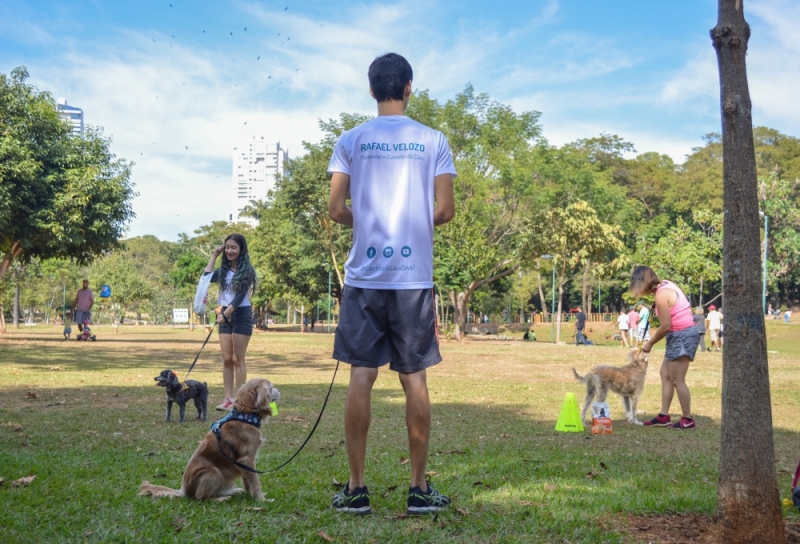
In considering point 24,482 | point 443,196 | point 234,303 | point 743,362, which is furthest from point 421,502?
point 234,303

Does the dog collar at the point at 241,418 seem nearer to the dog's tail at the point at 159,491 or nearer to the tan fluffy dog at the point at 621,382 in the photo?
the dog's tail at the point at 159,491

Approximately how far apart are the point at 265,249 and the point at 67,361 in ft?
151

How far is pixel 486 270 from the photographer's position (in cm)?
4028

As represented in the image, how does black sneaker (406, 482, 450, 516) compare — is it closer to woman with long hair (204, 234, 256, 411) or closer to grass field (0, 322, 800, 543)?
grass field (0, 322, 800, 543)

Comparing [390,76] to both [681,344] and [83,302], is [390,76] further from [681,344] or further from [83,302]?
[83,302]

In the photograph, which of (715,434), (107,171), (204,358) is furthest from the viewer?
(107,171)

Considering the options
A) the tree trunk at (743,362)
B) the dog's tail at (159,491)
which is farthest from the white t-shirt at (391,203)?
the dog's tail at (159,491)

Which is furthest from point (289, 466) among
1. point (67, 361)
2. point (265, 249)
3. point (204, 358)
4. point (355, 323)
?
Answer: point (265, 249)

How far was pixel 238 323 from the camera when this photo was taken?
28.9ft

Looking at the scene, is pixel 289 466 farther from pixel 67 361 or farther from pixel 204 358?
pixel 204 358

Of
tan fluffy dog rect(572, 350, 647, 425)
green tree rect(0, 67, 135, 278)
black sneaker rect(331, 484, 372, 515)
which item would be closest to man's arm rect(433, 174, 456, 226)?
black sneaker rect(331, 484, 372, 515)

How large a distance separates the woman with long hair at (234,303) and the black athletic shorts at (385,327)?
4.75 meters

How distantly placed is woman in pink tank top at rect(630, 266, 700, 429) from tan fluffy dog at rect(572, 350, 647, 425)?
39cm

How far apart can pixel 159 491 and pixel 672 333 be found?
6467 millimetres
